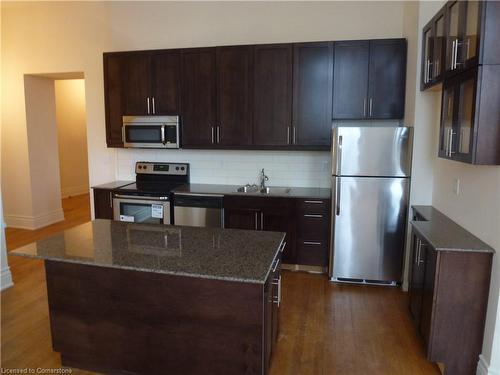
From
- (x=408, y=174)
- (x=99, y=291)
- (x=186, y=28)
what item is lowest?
(x=99, y=291)

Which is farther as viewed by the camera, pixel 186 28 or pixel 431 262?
pixel 186 28

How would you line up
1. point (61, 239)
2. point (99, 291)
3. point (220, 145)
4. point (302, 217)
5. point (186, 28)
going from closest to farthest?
point (99, 291)
point (61, 239)
point (302, 217)
point (220, 145)
point (186, 28)

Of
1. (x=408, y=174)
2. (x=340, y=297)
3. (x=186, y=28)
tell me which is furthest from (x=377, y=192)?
(x=186, y=28)

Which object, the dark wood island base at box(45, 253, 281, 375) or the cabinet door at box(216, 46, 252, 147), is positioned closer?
the dark wood island base at box(45, 253, 281, 375)

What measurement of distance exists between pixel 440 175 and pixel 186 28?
3430mm

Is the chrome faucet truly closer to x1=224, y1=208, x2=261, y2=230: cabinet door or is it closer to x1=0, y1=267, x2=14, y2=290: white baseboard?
x1=224, y1=208, x2=261, y2=230: cabinet door

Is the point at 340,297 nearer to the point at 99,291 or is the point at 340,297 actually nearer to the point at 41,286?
the point at 99,291

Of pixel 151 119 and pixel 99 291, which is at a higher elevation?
pixel 151 119

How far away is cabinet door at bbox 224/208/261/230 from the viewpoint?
13.3 ft

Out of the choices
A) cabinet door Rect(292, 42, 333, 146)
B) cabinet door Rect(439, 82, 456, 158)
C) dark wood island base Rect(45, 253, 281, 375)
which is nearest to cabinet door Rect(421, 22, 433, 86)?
cabinet door Rect(439, 82, 456, 158)

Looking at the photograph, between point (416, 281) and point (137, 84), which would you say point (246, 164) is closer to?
point (137, 84)

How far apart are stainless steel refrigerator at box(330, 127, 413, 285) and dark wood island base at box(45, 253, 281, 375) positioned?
1566 mm

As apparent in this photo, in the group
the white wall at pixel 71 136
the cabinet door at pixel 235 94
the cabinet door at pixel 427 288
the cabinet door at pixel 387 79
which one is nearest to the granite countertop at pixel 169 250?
the cabinet door at pixel 427 288

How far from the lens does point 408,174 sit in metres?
3.48
